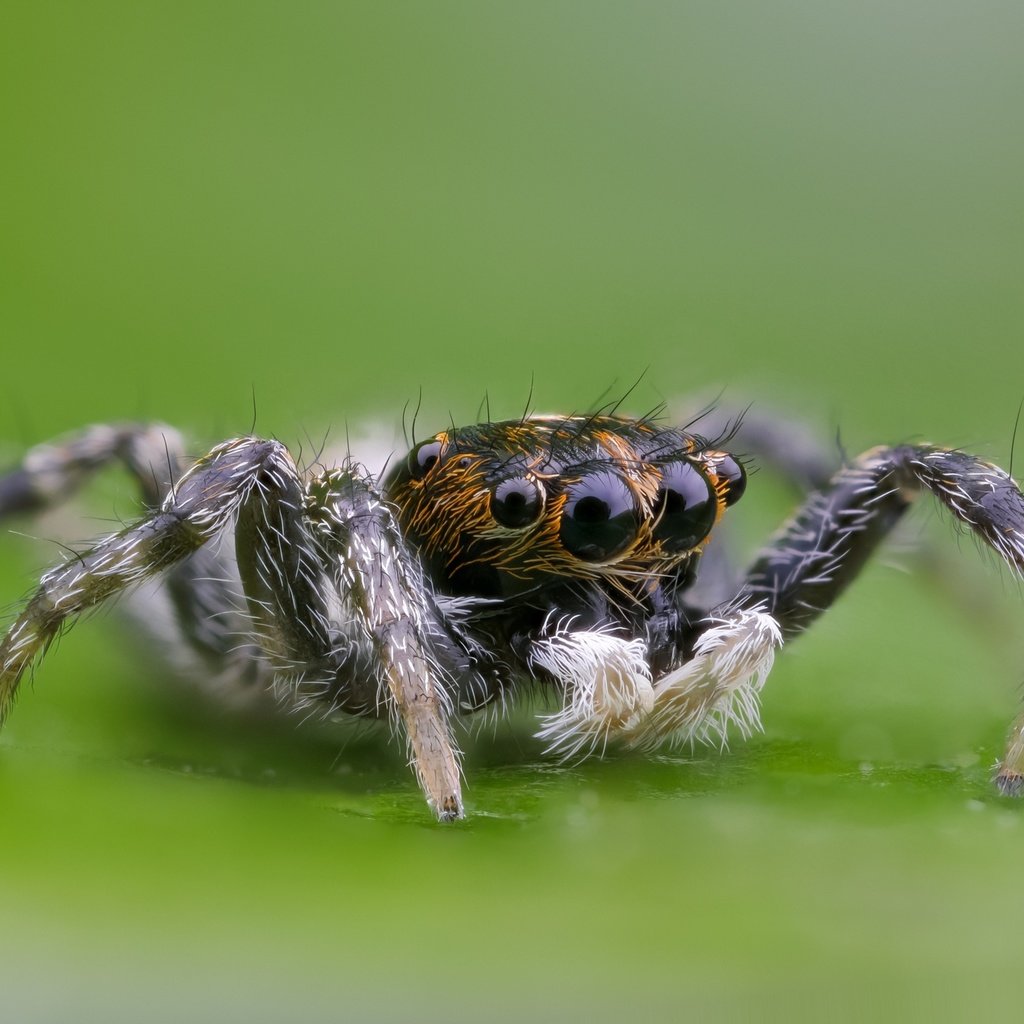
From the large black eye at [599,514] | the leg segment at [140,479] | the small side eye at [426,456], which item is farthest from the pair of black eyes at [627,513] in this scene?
the leg segment at [140,479]

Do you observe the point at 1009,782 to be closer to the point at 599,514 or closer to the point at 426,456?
the point at 599,514

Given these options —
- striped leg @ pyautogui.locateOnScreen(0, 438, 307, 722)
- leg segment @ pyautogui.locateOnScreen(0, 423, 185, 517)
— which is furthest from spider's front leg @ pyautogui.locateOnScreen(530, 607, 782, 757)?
leg segment @ pyautogui.locateOnScreen(0, 423, 185, 517)

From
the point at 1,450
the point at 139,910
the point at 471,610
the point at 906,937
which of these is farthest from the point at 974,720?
Result: the point at 1,450

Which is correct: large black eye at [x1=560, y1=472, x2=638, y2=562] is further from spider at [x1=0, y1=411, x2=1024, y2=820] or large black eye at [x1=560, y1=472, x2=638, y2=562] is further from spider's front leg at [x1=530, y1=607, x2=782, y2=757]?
spider's front leg at [x1=530, y1=607, x2=782, y2=757]

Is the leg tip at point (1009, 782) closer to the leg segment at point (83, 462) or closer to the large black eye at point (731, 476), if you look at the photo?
the large black eye at point (731, 476)

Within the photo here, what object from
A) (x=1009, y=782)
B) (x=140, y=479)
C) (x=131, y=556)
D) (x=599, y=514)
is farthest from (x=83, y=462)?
(x=1009, y=782)

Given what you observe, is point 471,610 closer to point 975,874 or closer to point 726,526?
point 726,526
